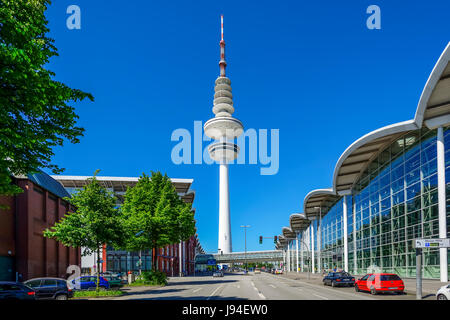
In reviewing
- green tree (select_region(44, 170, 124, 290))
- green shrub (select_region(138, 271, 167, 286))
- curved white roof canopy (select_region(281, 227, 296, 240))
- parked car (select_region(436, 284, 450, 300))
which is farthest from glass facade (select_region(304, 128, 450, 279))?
curved white roof canopy (select_region(281, 227, 296, 240))

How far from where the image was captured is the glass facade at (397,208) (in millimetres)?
33750

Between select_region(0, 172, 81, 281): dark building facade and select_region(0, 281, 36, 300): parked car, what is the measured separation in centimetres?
1130

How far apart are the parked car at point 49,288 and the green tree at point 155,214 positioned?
1281 centimetres

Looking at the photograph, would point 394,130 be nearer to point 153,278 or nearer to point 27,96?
point 153,278

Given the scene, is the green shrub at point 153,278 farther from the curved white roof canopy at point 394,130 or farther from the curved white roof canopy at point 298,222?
the curved white roof canopy at point 298,222

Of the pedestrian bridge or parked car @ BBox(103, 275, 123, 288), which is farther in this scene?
the pedestrian bridge

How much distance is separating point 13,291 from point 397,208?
116 ft

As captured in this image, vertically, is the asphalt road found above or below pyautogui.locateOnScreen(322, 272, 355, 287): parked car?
above

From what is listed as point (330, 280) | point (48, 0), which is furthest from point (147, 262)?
point (48, 0)

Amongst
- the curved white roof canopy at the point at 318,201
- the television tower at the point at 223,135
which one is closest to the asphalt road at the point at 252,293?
the curved white roof canopy at the point at 318,201

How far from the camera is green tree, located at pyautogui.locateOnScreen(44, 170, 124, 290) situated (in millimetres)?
25328

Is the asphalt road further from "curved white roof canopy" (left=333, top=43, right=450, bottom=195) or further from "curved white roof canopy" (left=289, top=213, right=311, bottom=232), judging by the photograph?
"curved white roof canopy" (left=289, top=213, right=311, bottom=232)

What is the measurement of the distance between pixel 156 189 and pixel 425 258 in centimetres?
2767

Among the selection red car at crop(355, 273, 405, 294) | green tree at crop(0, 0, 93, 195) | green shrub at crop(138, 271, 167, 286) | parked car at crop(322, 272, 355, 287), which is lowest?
green shrub at crop(138, 271, 167, 286)
